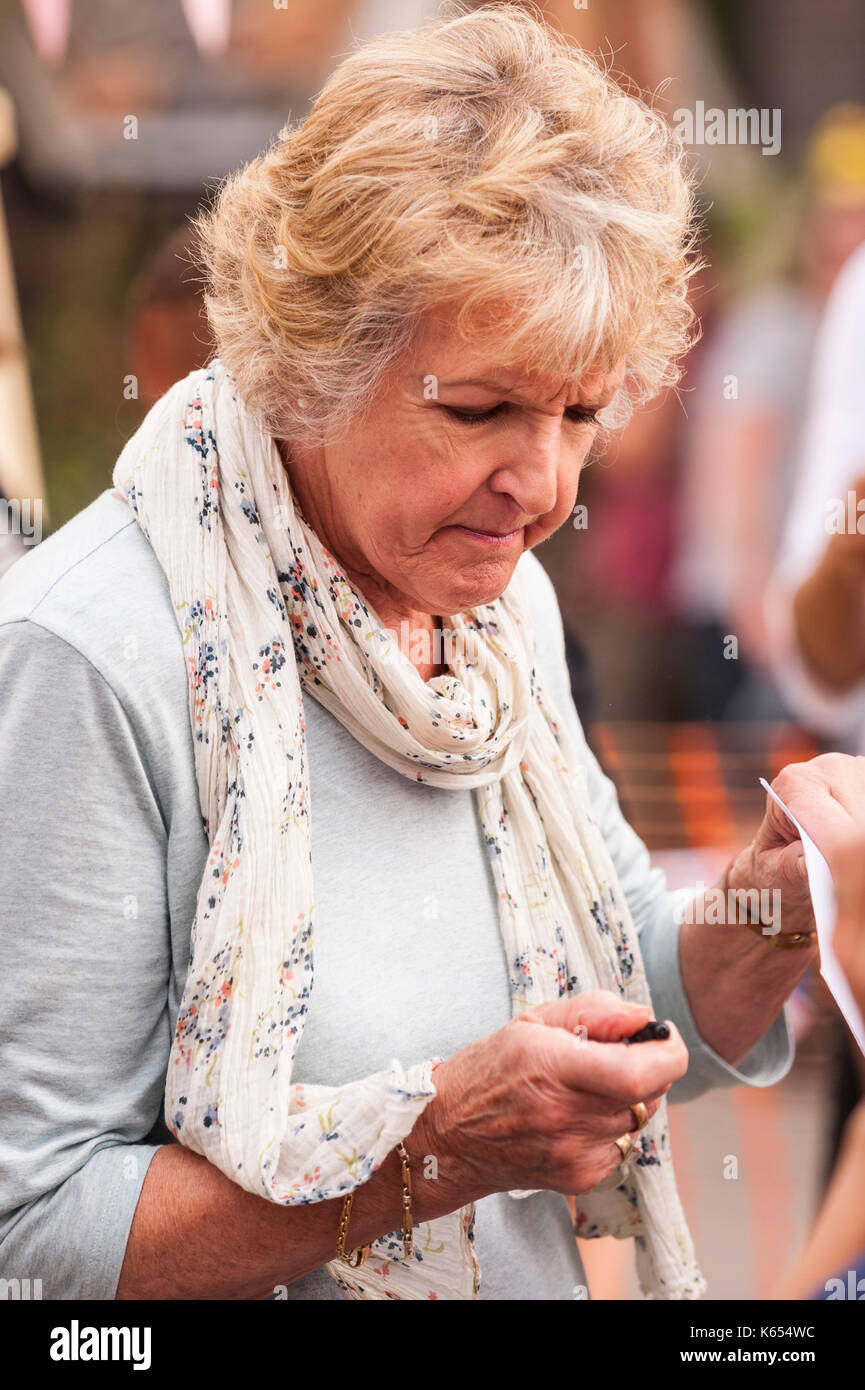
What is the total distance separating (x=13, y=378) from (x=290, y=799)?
11.6 feet

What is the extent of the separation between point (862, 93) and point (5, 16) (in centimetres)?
306

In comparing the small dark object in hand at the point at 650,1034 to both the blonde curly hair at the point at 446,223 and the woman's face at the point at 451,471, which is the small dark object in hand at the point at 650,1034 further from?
the blonde curly hair at the point at 446,223

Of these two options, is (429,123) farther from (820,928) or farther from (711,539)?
(711,539)

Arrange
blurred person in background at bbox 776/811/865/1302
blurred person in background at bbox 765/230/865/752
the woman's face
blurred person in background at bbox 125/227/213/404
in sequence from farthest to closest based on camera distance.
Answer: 1. blurred person in background at bbox 125/227/213/404
2. blurred person in background at bbox 765/230/865/752
3. the woman's face
4. blurred person in background at bbox 776/811/865/1302

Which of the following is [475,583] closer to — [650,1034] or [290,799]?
[290,799]

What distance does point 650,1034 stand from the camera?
1.16m

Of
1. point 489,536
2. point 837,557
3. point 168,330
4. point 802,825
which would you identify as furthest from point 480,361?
point 168,330

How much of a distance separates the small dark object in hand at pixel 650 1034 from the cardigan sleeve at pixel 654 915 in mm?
506

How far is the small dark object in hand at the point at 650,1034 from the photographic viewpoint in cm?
116

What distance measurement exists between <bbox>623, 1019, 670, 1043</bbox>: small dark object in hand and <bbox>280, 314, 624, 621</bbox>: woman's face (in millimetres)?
457

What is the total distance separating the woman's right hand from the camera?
1.14m

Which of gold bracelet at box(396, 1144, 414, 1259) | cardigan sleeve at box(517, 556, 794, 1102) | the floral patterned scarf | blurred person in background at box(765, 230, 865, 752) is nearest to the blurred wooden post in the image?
blurred person in background at box(765, 230, 865, 752)

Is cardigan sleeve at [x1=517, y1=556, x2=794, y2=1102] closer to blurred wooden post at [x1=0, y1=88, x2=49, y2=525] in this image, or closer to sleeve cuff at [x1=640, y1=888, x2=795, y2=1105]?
sleeve cuff at [x1=640, y1=888, x2=795, y2=1105]

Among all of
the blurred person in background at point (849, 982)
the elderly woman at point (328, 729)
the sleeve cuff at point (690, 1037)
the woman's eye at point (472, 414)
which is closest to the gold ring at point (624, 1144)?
the elderly woman at point (328, 729)
